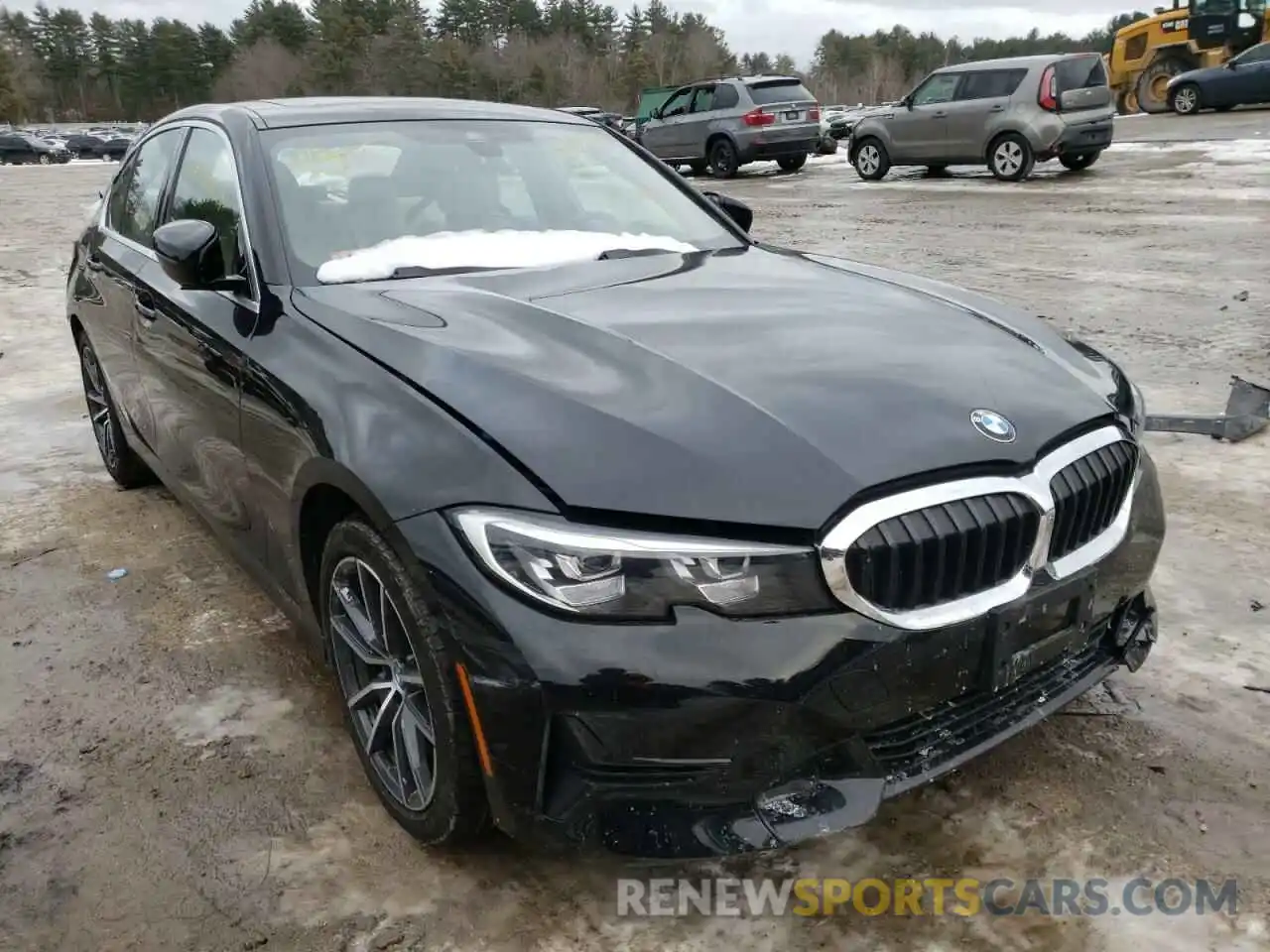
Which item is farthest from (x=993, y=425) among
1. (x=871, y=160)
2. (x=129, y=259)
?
(x=871, y=160)

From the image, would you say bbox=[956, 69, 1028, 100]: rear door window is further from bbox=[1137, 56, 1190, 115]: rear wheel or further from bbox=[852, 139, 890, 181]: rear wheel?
bbox=[1137, 56, 1190, 115]: rear wheel

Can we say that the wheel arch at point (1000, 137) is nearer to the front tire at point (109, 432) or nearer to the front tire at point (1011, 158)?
the front tire at point (1011, 158)

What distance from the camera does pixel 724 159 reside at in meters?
20.3

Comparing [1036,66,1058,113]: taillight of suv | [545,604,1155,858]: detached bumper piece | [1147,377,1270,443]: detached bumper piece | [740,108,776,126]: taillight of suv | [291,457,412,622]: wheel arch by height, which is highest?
[1036,66,1058,113]: taillight of suv

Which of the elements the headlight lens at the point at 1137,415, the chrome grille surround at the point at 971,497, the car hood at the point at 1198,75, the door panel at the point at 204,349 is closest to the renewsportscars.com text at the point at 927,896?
the chrome grille surround at the point at 971,497

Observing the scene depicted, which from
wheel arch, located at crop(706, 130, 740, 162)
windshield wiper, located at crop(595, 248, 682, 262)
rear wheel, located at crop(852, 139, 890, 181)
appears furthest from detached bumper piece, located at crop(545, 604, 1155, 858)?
wheel arch, located at crop(706, 130, 740, 162)

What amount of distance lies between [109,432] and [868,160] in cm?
1591

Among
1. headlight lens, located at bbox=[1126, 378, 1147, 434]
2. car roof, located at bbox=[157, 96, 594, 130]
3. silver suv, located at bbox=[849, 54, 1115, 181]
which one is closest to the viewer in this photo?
headlight lens, located at bbox=[1126, 378, 1147, 434]

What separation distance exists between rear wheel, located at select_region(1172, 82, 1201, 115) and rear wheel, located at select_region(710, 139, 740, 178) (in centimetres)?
1160

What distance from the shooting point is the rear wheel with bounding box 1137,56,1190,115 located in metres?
26.1

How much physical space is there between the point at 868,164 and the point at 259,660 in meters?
17.1

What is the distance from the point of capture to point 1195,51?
1003 inches

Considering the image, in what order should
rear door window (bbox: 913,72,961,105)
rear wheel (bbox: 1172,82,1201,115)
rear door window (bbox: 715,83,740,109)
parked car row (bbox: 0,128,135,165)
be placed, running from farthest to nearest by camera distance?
parked car row (bbox: 0,128,135,165)
rear wheel (bbox: 1172,82,1201,115)
rear door window (bbox: 715,83,740,109)
rear door window (bbox: 913,72,961,105)

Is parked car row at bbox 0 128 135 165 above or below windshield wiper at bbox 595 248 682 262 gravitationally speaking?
below
